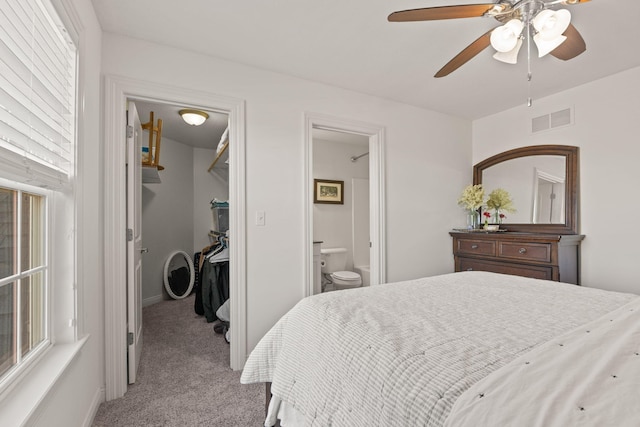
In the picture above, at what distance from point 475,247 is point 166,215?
13.2 ft

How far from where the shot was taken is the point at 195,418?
1.69 m

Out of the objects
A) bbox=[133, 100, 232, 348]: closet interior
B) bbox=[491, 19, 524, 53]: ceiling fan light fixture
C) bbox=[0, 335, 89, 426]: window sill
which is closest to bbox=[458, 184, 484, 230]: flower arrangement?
bbox=[491, 19, 524, 53]: ceiling fan light fixture

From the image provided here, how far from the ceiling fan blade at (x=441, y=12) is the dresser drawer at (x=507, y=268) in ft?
7.27

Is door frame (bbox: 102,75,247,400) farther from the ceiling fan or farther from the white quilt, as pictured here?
the white quilt

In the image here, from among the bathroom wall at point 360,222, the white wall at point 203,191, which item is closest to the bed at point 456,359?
the bathroom wall at point 360,222

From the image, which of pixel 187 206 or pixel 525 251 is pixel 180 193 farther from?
pixel 525 251

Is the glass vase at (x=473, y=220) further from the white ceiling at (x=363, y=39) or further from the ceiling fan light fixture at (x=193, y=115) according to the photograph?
the ceiling fan light fixture at (x=193, y=115)

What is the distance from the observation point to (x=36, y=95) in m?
1.07

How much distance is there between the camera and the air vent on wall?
2.80 meters

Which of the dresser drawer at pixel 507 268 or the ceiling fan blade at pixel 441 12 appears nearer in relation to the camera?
the ceiling fan blade at pixel 441 12

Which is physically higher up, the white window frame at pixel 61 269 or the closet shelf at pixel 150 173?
the closet shelf at pixel 150 173

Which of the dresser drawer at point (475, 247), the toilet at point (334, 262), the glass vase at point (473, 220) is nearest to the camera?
the dresser drawer at point (475, 247)

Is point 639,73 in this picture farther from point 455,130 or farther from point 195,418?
point 195,418

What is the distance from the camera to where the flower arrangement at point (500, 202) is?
3242 millimetres
